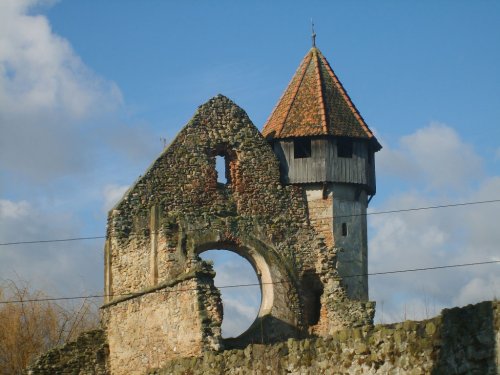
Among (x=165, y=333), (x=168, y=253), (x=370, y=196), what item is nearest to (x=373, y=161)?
(x=370, y=196)

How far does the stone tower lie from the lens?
2981cm

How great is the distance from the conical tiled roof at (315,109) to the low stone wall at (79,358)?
307 inches

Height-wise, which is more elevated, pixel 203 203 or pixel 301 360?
pixel 203 203

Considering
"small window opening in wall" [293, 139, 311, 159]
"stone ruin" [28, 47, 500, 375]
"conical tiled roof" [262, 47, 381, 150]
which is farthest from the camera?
"small window opening in wall" [293, 139, 311, 159]

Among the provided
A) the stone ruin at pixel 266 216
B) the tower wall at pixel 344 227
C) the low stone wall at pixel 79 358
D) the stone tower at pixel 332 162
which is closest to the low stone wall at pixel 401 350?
the stone ruin at pixel 266 216

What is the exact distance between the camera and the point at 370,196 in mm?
31281

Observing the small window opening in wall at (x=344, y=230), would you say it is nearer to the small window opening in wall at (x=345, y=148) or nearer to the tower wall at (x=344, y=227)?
the tower wall at (x=344, y=227)

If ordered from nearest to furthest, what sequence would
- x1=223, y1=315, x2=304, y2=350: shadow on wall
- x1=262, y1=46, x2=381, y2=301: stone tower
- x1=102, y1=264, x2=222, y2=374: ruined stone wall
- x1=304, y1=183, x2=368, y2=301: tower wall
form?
x1=102, y1=264, x2=222, y2=374: ruined stone wall
x1=223, y1=315, x2=304, y2=350: shadow on wall
x1=304, y1=183, x2=368, y2=301: tower wall
x1=262, y1=46, x2=381, y2=301: stone tower

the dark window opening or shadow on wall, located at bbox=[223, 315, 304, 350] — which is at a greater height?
the dark window opening

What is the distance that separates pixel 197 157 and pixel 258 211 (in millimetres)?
2244

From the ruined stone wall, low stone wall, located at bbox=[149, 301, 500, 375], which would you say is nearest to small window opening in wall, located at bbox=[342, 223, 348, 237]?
the ruined stone wall

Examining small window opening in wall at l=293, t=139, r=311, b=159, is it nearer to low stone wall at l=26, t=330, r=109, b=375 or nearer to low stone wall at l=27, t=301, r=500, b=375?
low stone wall at l=26, t=330, r=109, b=375

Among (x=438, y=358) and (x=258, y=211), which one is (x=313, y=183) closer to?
(x=258, y=211)

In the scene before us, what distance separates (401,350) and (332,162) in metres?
15.2
